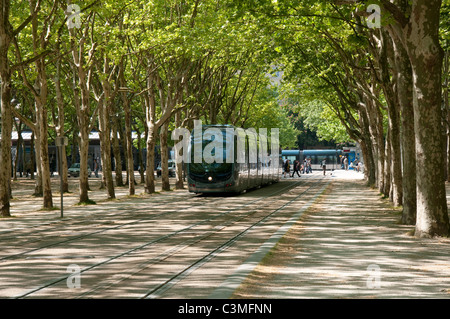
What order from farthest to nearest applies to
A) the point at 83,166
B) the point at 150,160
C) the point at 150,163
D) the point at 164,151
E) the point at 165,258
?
the point at 164,151 < the point at 150,160 < the point at 150,163 < the point at 83,166 < the point at 165,258

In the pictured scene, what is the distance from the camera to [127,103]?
30266mm

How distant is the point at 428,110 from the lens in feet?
41.0

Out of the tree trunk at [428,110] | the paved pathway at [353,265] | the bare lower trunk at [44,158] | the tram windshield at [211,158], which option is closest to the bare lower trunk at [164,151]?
the tram windshield at [211,158]

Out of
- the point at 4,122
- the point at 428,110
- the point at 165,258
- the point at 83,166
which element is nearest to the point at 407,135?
the point at 428,110

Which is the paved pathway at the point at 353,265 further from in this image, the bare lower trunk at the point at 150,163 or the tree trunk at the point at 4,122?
the bare lower trunk at the point at 150,163

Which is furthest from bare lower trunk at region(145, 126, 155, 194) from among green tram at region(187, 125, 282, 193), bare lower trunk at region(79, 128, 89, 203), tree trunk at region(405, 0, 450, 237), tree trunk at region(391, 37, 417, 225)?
A: tree trunk at region(405, 0, 450, 237)

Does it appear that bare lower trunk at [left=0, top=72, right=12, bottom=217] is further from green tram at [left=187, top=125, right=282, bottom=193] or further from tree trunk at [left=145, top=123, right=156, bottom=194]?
green tram at [left=187, top=125, right=282, bottom=193]

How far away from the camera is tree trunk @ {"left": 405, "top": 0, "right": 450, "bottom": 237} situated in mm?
12367

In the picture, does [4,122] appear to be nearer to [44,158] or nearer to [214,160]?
[44,158]

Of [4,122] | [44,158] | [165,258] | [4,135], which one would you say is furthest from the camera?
[44,158]

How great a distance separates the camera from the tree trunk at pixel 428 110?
12367 millimetres

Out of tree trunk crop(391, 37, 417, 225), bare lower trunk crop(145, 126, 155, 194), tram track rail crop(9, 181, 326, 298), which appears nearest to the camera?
tram track rail crop(9, 181, 326, 298)
